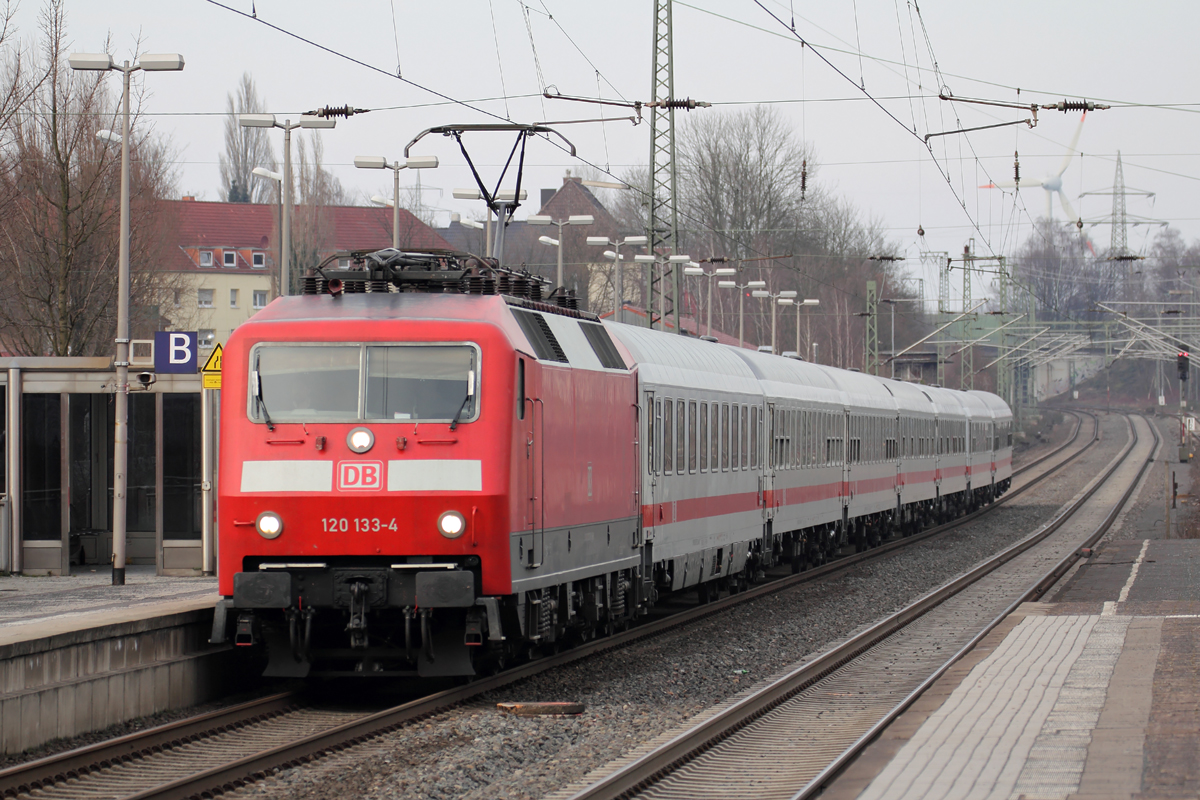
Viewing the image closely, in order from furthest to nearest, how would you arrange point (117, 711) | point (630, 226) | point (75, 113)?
point (630, 226)
point (75, 113)
point (117, 711)

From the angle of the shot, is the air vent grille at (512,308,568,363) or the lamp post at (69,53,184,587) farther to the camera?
the lamp post at (69,53,184,587)

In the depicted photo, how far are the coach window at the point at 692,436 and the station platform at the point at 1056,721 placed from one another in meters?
3.87

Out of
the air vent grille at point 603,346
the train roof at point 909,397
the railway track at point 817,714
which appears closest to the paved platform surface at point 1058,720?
the railway track at point 817,714

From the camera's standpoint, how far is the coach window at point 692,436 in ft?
57.3

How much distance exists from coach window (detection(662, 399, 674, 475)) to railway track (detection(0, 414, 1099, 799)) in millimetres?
3830

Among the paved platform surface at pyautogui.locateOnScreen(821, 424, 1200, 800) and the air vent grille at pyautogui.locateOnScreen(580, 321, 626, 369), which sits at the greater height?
the air vent grille at pyautogui.locateOnScreen(580, 321, 626, 369)

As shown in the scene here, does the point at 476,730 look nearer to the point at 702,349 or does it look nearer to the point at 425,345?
the point at 425,345

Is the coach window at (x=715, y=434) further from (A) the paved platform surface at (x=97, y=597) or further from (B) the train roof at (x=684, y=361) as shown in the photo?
(A) the paved platform surface at (x=97, y=597)

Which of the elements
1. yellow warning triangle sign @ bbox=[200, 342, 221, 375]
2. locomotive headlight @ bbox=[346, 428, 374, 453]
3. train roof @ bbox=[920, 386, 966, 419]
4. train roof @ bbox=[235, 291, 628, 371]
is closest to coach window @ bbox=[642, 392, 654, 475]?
train roof @ bbox=[235, 291, 628, 371]

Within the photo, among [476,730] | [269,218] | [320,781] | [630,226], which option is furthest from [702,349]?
[269,218]

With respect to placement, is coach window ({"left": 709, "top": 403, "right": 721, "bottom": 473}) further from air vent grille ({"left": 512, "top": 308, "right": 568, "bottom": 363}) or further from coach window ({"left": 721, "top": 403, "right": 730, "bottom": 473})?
air vent grille ({"left": 512, "top": 308, "right": 568, "bottom": 363})

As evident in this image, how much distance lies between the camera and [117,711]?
1028 cm

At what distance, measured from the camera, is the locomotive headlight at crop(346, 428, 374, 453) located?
11000mm

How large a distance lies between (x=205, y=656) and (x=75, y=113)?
71.4 ft
